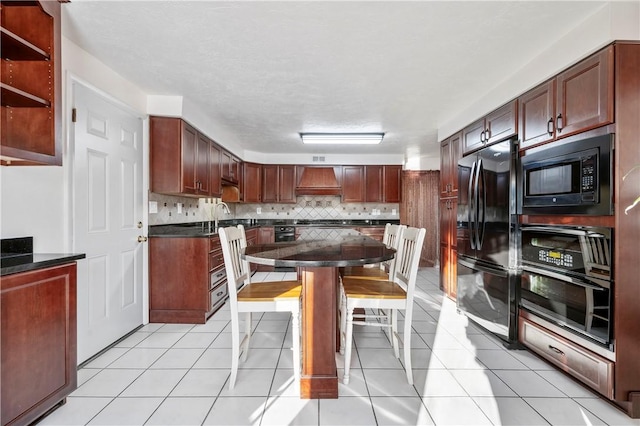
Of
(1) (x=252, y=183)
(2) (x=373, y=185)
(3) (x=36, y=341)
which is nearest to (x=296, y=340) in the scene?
(3) (x=36, y=341)

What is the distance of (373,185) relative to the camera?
5820 mm

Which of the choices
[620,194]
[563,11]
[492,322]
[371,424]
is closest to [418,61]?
[563,11]

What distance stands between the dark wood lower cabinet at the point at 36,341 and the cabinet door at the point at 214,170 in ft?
7.60

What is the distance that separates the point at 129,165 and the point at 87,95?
0.65 m

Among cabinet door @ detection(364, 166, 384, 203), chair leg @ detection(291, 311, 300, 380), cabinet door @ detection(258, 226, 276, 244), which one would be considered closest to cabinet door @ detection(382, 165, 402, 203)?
cabinet door @ detection(364, 166, 384, 203)

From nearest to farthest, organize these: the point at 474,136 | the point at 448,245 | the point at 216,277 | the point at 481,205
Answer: the point at 481,205 < the point at 474,136 < the point at 216,277 < the point at 448,245

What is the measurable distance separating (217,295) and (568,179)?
3.22m

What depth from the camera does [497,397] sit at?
1.75 meters

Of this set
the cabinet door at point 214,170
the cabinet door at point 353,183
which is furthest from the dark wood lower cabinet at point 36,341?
the cabinet door at point 353,183

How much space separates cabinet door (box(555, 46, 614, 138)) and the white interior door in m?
3.36

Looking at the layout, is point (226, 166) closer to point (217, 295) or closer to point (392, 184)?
point (217, 295)

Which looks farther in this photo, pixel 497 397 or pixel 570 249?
pixel 570 249

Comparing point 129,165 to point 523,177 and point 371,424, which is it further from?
point 523,177

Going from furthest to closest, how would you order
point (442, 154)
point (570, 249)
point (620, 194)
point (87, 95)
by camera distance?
1. point (442, 154)
2. point (87, 95)
3. point (570, 249)
4. point (620, 194)
